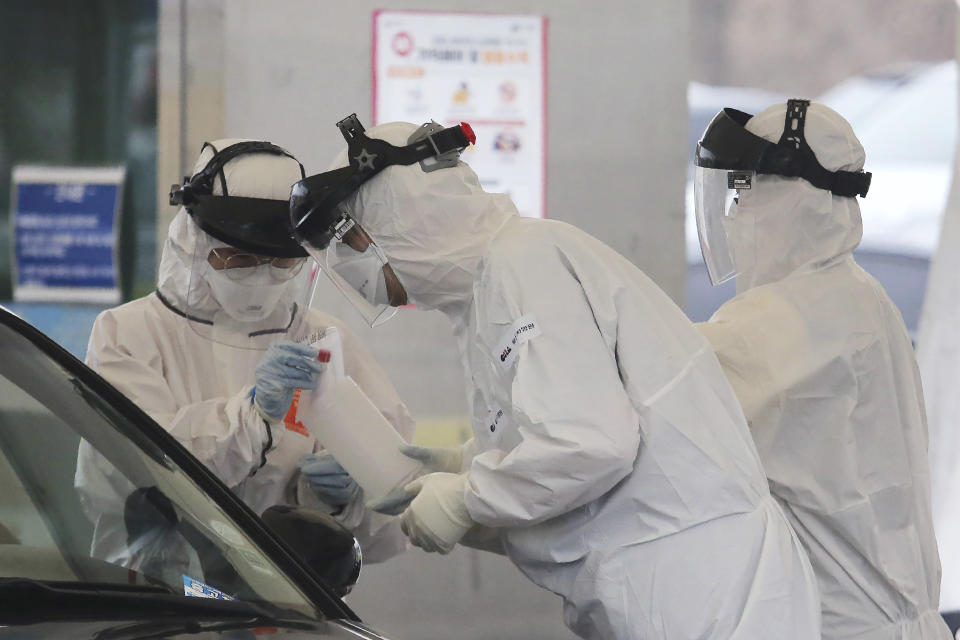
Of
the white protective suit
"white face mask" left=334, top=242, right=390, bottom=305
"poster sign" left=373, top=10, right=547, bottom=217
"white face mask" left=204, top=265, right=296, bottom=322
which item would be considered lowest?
the white protective suit

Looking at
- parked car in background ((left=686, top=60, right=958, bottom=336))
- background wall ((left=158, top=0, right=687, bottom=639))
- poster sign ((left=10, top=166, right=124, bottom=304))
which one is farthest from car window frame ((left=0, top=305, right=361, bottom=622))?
parked car in background ((left=686, top=60, right=958, bottom=336))

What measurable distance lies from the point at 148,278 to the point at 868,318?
10.1 feet

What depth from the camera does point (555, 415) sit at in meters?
1.73

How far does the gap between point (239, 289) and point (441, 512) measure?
759mm

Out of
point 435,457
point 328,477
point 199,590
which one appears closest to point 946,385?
point 435,457

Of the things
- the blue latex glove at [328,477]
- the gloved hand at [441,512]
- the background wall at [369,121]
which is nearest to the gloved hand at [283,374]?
the blue latex glove at [328,477]

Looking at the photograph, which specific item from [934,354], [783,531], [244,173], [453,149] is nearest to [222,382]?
[244,173]

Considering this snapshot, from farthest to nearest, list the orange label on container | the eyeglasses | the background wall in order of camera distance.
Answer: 1. the background wall
2. the eyeglasses
3. the orange label on container

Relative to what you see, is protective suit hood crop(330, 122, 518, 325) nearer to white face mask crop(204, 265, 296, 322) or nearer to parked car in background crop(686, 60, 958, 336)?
white face mask crop(204, 265, 296, 322)

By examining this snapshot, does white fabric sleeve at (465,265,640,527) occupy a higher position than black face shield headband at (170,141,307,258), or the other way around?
black face shield headband at (170,141,307,258)

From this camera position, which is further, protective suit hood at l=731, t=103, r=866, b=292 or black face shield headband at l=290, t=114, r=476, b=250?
protective suit hood at l=731, t=103, r=866, b=292

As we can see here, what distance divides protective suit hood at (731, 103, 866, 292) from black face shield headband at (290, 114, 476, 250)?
31.9 inches

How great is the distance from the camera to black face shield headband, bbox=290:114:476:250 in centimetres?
199

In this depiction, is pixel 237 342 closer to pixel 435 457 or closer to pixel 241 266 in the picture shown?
pixel 241 266
